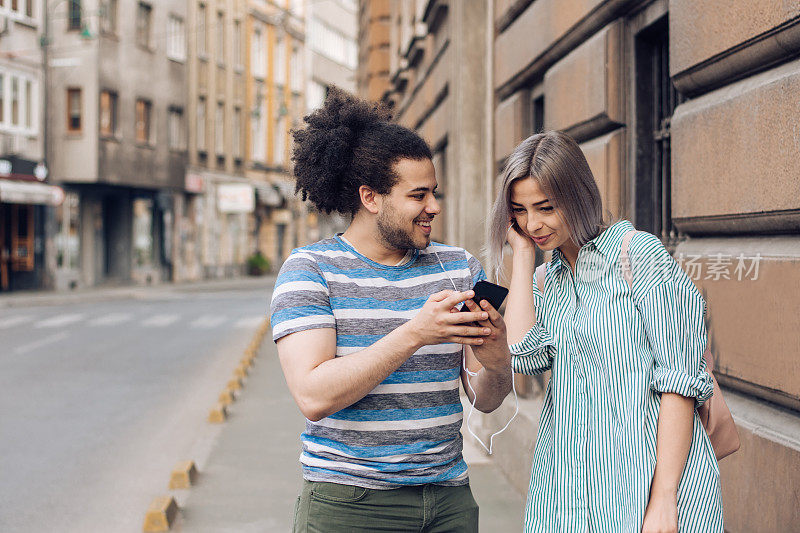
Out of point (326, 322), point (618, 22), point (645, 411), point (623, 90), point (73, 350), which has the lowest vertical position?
point (73, 350)

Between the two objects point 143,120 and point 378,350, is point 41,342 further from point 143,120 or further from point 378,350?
point 143,120

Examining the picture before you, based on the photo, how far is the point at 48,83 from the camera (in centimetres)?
2864

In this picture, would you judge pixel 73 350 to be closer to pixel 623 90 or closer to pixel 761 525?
pixel 623 90

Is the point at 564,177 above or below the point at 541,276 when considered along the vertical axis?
above

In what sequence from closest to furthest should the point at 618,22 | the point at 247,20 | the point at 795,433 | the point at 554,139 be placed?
1. the point at 554,139
2. the point at 795,433
3. the point at 618,22
4. the point at 247,20

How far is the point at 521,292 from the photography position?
8.13ft

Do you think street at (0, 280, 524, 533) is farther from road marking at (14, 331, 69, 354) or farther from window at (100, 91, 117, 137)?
window at (100, 91, 117, 137)

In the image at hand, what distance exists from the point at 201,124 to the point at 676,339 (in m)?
37.3

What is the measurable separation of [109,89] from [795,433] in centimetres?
2985

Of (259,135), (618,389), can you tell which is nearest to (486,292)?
(618,389)

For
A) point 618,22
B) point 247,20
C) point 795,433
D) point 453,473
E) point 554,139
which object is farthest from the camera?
point 247,20

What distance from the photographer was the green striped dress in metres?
2.10

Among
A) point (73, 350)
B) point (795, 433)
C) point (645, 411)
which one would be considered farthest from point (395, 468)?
point (73, 350)

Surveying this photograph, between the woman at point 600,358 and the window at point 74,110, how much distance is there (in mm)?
29024
